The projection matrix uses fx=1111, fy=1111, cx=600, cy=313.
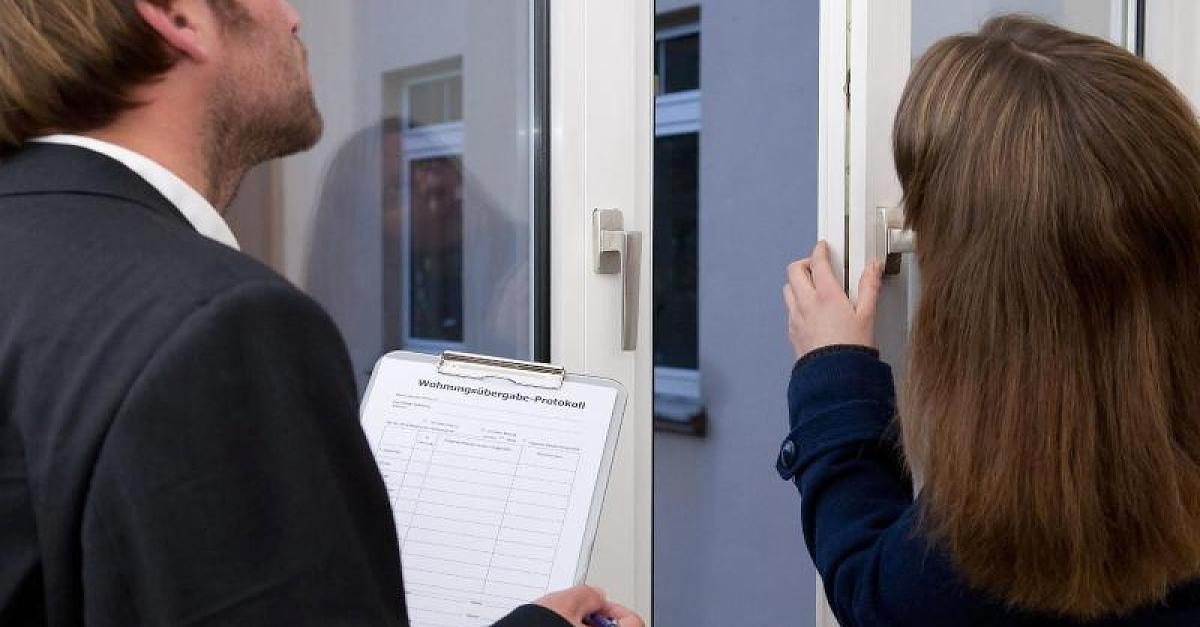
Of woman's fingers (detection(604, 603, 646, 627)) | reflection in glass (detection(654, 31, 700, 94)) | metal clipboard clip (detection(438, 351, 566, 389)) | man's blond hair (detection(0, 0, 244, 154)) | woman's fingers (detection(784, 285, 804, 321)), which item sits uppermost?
reflection in glass (detection(654, 31, 700, 94))

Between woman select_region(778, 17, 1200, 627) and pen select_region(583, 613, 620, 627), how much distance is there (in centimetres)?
22

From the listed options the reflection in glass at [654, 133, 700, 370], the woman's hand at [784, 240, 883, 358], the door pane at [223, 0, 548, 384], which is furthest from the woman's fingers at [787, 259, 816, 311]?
the reflection in glass at [654, 133, 700, 370]

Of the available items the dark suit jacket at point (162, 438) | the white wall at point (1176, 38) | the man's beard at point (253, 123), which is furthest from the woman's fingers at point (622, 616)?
the white wall at point (1176, 38)

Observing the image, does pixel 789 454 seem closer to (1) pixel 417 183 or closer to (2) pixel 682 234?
(1) pixel 417 183

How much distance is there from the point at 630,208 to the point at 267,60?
1.82 feet

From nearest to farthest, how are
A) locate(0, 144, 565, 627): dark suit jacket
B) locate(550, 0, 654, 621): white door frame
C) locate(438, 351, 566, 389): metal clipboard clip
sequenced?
locate(0, 144, 565, 627): dark suit jacket → locate(438, 351, 566, 389): metal clipboard clip → locate(550, 0, 654, 621): white door frame

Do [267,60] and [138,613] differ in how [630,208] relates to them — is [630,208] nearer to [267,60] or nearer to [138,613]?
[267,60]

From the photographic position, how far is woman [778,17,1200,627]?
0.79 meters

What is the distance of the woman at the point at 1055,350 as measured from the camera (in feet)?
2.58

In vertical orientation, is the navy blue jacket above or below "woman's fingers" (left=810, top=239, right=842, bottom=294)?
below

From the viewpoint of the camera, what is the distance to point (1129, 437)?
2.58ft

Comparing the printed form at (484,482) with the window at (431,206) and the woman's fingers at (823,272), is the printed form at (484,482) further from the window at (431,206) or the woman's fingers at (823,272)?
the woman's fingers at (823,272)

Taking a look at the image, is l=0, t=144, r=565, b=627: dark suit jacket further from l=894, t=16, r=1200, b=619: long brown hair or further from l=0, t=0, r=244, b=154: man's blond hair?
l=894, t=16, r=1200, b=619: long brown hair

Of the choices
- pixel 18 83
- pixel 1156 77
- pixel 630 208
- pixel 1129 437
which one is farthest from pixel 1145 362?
pixel 18 83
